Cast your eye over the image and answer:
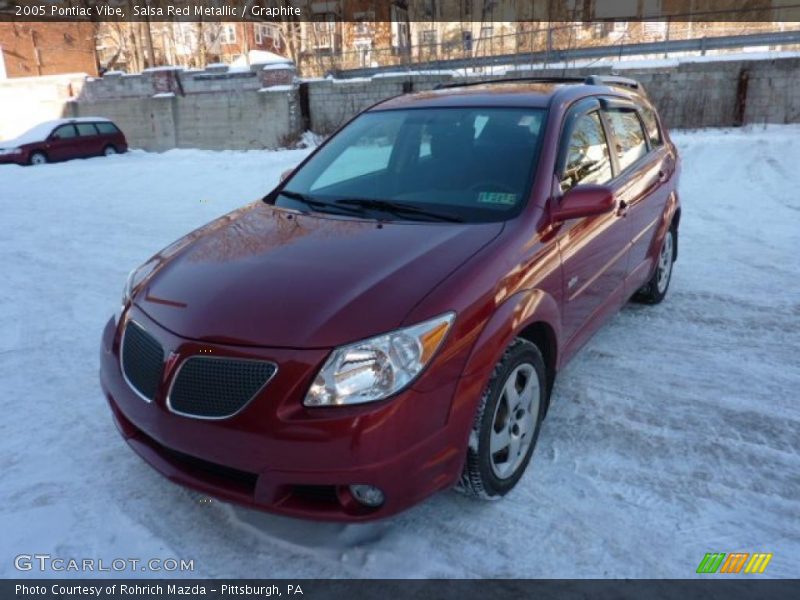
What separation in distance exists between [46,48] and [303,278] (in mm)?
47819

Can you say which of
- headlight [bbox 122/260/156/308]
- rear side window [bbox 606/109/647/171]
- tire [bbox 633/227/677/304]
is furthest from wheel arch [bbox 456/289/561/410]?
tire [bbox 633/227/677/304]

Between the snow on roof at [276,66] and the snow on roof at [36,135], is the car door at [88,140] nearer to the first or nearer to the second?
the snow on roof at [36,135]

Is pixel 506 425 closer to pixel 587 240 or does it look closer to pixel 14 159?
pixel 587 240

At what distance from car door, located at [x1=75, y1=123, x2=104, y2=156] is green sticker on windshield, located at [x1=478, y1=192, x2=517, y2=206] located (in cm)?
1917

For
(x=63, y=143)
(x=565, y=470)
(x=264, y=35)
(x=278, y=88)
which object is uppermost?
(x=264, y=35)

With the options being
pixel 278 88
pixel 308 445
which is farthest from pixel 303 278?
pixel 278 88

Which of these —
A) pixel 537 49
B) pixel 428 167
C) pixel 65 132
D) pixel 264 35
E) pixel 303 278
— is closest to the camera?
pixel 303 278

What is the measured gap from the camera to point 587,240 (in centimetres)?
325

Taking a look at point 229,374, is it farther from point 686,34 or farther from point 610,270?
point 686,34

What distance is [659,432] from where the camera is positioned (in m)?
3.18

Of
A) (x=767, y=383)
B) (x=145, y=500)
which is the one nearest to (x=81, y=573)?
(x=145, y=500)

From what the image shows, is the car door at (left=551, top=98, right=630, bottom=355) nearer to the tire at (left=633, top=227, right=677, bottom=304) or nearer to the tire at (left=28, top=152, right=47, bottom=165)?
the tire at (left=633, top=227, right=677, bottom=304)

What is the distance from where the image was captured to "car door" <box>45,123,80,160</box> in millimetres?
18281
